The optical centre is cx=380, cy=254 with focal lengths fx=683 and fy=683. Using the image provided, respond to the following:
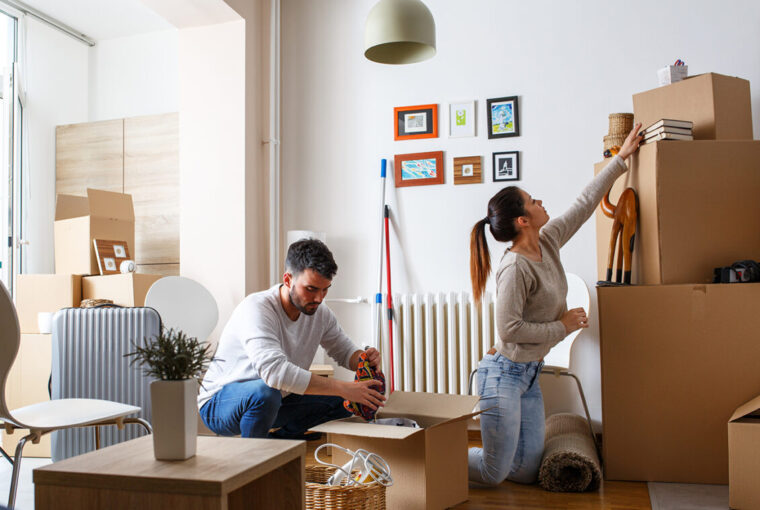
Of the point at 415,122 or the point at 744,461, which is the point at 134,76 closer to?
the point at 415,122

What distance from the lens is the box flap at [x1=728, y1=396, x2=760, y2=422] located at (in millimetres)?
2344

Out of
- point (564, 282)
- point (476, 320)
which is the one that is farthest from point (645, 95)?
point (476, 320)

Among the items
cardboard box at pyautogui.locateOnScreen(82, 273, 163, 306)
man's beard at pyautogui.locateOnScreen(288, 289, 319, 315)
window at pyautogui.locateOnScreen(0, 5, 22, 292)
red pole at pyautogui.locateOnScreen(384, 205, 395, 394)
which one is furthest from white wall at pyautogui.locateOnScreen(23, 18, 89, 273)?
man's beard at pyautogui.locateOnScreen(288, 289, 319, 315)

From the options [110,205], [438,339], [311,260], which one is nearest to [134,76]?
[110,205]

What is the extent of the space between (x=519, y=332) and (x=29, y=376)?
8.11 feet

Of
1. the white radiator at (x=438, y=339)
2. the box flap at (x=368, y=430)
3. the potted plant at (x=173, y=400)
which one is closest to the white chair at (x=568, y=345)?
the white radiator at (x=438, y=339)

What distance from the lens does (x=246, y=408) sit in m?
2.29

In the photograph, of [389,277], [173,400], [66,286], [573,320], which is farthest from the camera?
[389,277]

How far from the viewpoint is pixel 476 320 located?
142 inches

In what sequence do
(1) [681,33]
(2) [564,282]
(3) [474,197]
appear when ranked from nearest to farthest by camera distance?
(2) [564,282] < (1) [681,33] < (3) [474,197]

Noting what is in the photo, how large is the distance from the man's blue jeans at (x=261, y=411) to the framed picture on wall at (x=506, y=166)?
5.74 feet

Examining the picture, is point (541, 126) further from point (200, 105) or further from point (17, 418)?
point (17, 418)

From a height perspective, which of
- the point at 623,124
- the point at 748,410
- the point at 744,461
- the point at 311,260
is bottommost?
the point at 744,461

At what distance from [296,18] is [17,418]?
2978mm
